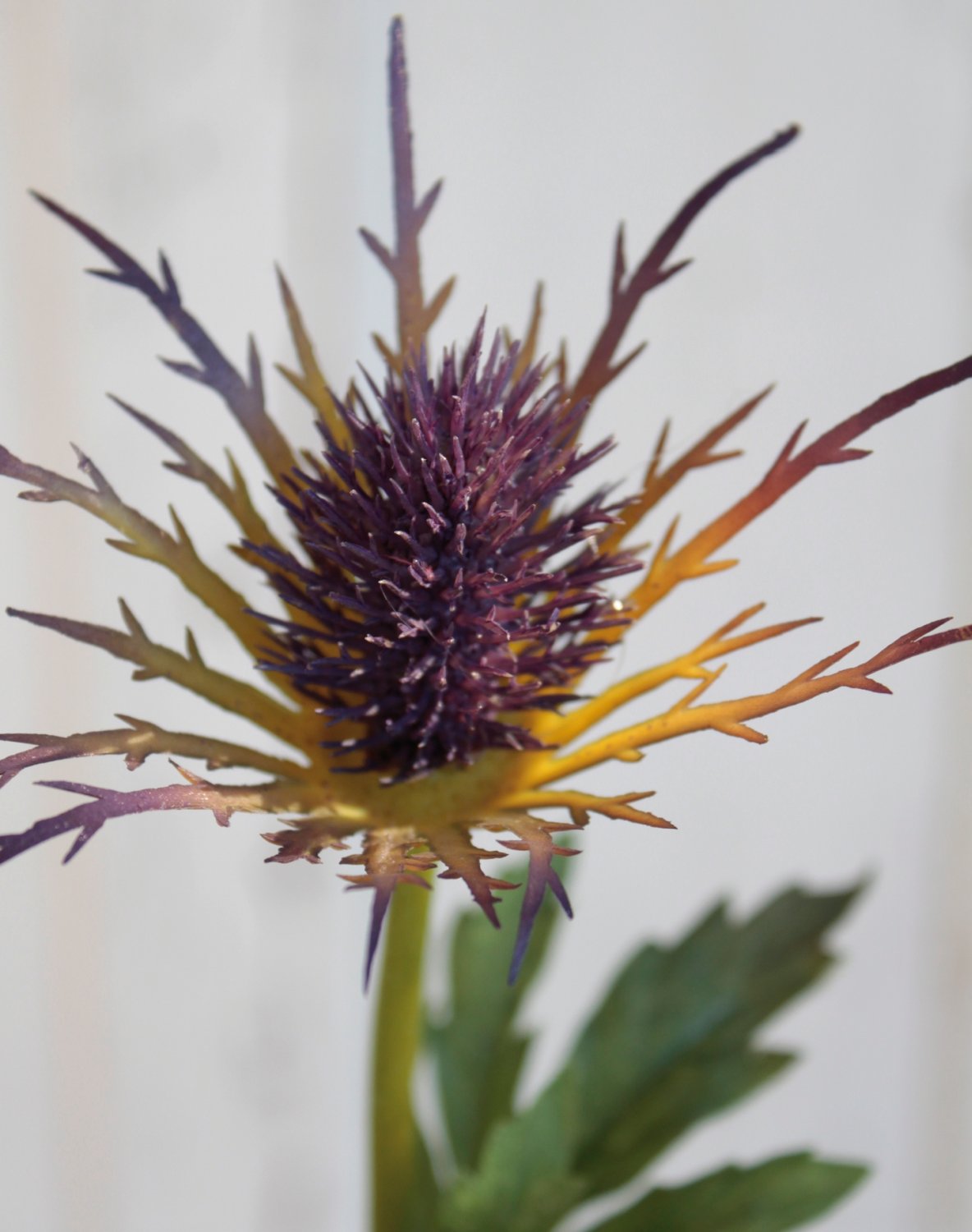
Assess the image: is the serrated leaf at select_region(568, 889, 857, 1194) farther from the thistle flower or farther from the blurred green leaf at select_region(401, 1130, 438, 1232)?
the thistle flower

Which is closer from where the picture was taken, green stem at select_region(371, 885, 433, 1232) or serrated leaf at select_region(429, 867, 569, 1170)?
green stem at select_region(371, 885, 433, 1232)

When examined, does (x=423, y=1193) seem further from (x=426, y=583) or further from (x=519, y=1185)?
(x=426, y=583)

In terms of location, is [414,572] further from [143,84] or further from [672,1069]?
[143,84]

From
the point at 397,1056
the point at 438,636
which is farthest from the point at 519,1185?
the point at 438,636

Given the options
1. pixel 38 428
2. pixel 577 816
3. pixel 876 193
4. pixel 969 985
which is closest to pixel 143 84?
pixel 38 428

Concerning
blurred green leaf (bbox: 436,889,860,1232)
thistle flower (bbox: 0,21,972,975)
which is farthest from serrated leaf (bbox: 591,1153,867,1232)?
thistle flower (bbox: 0,21,972,975)

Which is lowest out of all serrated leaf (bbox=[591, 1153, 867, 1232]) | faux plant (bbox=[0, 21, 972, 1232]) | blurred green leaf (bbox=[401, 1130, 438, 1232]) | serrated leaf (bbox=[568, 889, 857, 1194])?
serrated leaf (bbox=[591, 1153, 867, 1232])
